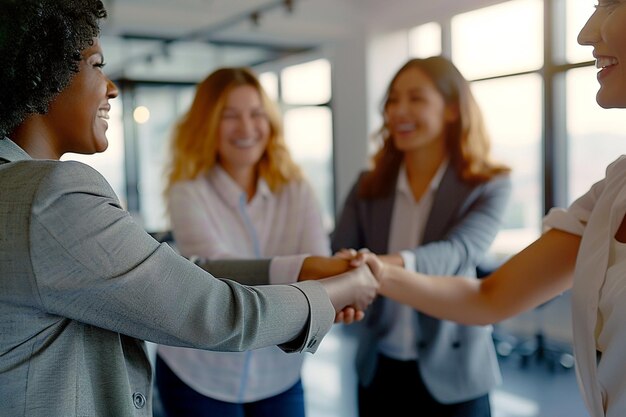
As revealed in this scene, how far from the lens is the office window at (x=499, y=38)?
18.8 ft

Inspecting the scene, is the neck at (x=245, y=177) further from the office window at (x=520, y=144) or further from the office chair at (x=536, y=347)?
the office window at (x=520, y=144)

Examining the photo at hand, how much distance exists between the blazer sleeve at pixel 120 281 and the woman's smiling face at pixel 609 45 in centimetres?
72

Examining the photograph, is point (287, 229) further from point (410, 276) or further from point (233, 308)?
point (233, 308)

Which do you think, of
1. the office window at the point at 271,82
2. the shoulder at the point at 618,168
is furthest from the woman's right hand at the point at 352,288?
the office window at the point at 271,82

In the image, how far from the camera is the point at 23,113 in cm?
104

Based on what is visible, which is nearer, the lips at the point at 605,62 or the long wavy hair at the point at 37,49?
the long wavy hair at the point at 37,49

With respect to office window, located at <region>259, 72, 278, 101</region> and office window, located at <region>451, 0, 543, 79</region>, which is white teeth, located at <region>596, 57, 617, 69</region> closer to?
office window, located at <region>451, 0, 543, 79</region>

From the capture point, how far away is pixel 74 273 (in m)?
0.91

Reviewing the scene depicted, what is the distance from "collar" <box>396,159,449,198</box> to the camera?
214cm

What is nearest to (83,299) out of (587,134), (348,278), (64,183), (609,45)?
(64,183)

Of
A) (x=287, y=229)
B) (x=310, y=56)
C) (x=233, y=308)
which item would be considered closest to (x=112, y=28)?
(x=310, y=56)

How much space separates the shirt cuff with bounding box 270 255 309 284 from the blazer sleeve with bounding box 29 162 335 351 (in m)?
0.68

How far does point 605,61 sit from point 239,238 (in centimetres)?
128

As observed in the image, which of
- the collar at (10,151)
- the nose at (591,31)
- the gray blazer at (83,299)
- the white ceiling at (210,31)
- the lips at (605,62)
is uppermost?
the white ceiling at (210,31)
